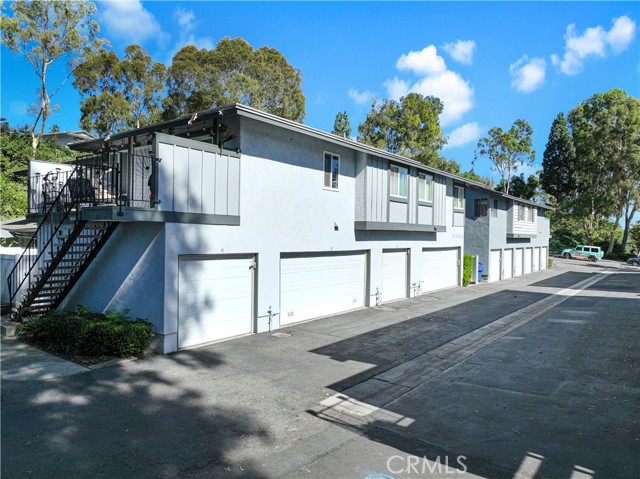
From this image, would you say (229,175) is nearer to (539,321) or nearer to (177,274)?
(177,274)

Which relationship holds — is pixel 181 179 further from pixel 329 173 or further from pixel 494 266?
pixel 494 266

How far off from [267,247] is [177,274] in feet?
8.70

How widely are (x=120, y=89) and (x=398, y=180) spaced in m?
26.5

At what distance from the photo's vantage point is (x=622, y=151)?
4406 centimetres

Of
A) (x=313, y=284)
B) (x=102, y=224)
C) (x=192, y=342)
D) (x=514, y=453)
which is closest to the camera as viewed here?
(x=514, y=453)

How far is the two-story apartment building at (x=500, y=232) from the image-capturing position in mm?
24203

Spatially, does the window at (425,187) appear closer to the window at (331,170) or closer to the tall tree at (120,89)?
the window at (331,170)

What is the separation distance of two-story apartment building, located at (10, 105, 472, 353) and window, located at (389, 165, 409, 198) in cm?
27

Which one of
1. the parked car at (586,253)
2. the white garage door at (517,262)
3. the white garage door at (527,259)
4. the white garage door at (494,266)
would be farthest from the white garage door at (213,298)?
the parked car at (586,253)

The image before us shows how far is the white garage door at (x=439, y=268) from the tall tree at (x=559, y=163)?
4468cm

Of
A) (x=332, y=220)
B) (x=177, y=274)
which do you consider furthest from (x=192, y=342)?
(x=332, y=220)

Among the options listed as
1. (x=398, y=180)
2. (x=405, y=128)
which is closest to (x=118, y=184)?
(x=398, y=180)

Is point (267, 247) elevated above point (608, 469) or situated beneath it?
elevated above

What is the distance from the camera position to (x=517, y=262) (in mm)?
29500
